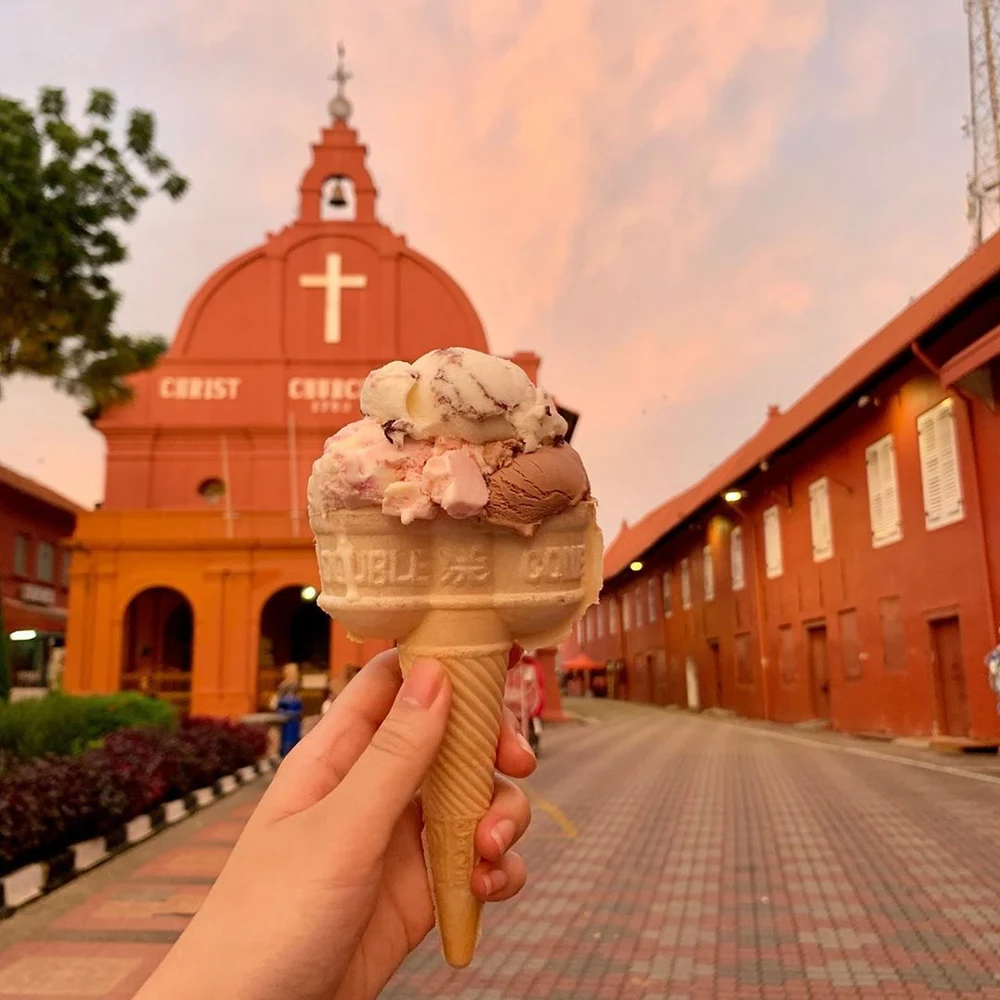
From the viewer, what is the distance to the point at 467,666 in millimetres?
2094

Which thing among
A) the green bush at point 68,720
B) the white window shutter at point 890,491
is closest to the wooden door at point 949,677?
the white window shutter at point 890,491

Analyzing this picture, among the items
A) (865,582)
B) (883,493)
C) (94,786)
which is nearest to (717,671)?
(865,582)

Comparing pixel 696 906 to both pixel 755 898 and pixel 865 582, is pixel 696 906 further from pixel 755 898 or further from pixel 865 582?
pixel 865 582

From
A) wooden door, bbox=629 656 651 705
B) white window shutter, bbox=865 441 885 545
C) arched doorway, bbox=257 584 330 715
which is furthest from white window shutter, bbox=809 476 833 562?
wooden door, bbox=629 656 651 705

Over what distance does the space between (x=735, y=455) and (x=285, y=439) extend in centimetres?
1521

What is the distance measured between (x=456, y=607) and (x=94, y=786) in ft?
20.4

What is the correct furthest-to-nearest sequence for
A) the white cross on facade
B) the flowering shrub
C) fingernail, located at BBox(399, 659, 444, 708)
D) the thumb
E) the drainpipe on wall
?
the white cross on facade
the drainpipe on wall
the flowering shrub
fingernail, located at BBox(399, 659, 444, 708)
the thumb

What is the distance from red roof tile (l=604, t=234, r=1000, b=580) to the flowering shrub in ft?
15.2

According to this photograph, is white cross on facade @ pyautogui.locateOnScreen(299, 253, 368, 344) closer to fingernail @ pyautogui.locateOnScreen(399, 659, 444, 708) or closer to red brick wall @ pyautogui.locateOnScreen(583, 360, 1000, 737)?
red brick wall @ pyautogui.locateOnScreen(583, 360, 1000, 737)

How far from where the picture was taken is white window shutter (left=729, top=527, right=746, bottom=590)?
22688 mm

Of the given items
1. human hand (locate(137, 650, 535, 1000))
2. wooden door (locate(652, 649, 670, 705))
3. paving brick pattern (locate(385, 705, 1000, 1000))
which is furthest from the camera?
wooden door (locate(652, 649, 670, 705))

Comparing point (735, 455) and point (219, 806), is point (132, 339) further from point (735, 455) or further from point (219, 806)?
point (735, 455)

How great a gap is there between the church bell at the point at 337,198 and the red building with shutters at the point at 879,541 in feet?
41.0

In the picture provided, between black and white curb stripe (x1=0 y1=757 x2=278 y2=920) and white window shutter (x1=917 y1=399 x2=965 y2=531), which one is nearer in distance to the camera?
black and white curb stripe (x1=0 y1=757 x2=278 y2=920)
